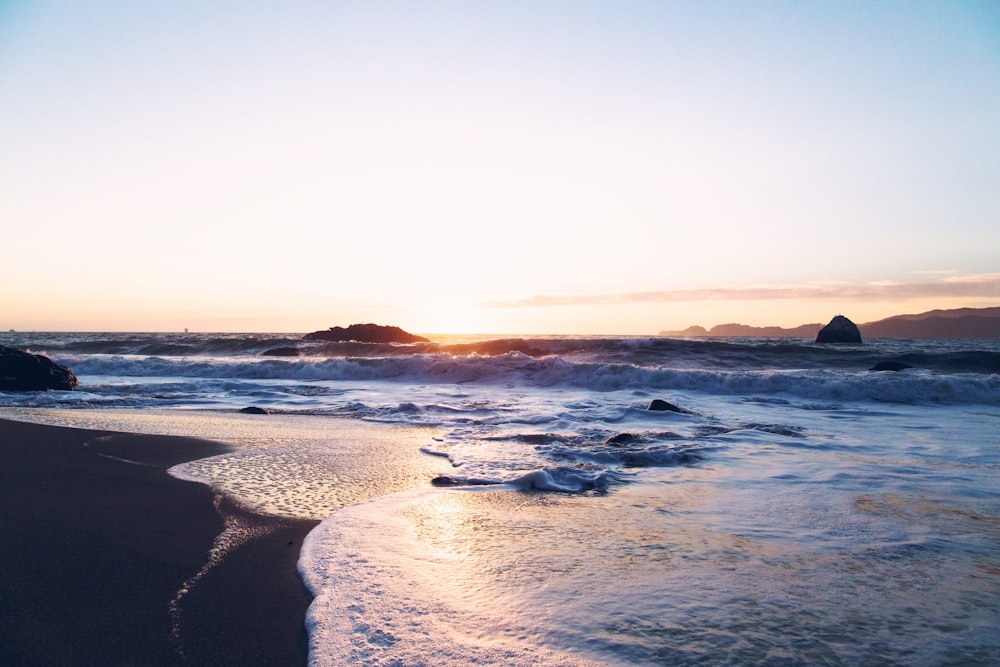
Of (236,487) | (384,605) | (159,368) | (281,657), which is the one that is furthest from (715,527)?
(159,368)

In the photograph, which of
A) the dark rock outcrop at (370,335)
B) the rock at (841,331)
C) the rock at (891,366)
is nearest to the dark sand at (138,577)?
the rock at (891,366)

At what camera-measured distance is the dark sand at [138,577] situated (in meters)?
2.33

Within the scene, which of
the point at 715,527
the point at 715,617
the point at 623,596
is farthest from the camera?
the point at 715,527

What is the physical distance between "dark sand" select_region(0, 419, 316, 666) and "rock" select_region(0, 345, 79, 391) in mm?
10478

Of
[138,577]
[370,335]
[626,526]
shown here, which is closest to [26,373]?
[138,577]

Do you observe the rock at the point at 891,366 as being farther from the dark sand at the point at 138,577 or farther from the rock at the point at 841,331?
the rock at the point at 841,331

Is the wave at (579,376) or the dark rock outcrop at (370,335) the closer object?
the wave at (579,376)

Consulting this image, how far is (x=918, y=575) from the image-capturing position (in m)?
3.10

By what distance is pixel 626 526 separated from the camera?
3.91 m

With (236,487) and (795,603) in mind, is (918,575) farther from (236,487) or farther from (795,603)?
(236,487)

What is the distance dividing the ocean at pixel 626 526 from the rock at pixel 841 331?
109 feet

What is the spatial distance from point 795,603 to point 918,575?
0.90m

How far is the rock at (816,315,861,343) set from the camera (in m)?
40.6

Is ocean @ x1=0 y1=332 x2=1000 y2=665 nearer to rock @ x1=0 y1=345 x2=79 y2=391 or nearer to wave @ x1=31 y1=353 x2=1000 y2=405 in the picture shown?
wave @ x1=31 y1=353 x2=1000 y2=405
